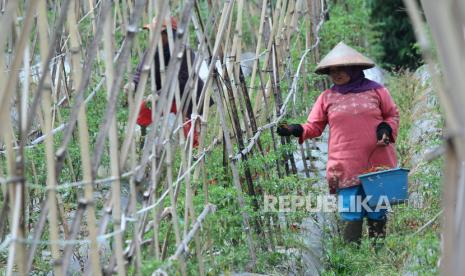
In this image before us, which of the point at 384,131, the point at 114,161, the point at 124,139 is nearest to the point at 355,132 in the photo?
the point at 384,131

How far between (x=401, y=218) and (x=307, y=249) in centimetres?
39

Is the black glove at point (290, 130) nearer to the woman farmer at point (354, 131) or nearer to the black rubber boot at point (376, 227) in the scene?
the woman farmer at point (354, 131)

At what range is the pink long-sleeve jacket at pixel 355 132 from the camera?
12.9 feet

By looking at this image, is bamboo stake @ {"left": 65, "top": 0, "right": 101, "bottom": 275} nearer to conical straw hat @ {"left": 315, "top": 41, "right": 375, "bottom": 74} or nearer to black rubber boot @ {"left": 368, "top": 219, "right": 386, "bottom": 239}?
conical straw hat @ {"left": 315, "top": 41, "right": 375, "bottom": 74}

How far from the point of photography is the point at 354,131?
3.93m

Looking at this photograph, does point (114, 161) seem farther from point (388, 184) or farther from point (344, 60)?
point (344, 60)

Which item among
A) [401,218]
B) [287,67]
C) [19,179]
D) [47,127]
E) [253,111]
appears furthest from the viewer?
[287,67]

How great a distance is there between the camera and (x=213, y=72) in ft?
9.80

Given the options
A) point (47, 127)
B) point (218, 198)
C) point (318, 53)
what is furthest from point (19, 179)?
point (318, 53)

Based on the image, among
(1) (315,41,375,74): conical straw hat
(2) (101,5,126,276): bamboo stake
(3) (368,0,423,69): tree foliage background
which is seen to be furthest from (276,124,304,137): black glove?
(3) (368,0,423,69): tree foliage background

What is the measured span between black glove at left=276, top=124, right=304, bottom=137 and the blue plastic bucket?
31cm

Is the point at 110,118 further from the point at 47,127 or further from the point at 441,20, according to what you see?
the point at 441,20

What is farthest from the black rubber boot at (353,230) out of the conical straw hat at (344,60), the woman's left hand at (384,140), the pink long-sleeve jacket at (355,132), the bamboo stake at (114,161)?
the bamboo stake at (114,161)

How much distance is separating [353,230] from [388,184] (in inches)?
14.4
